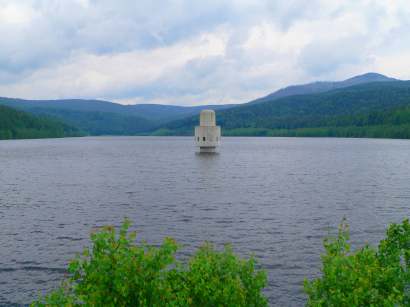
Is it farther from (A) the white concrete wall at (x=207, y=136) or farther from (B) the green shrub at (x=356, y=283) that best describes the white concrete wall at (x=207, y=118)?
(B) the green shrub at (x=356, y=283)

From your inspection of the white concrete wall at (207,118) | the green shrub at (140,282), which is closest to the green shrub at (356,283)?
the green shrub at (140,282)

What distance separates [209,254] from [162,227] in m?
24.8

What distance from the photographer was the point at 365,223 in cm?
4231

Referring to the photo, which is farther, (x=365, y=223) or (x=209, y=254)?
(x=365, y=223)

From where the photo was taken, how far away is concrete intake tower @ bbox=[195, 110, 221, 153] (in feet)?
439

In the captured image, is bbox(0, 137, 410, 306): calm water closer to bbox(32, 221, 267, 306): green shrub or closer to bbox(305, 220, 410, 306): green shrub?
bbox(305, 220, 410, 306): green shrub

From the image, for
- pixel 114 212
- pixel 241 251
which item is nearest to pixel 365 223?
pixel 241 251

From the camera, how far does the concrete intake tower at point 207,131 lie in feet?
439

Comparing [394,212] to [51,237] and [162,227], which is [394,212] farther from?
[51,237]

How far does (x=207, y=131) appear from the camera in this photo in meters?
138

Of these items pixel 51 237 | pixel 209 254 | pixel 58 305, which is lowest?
pixel 51 237

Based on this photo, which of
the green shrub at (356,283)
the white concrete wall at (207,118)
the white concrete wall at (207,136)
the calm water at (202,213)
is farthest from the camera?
the white concrete wall at (207,136)

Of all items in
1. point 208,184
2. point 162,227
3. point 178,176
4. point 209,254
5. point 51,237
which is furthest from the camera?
point 178,176

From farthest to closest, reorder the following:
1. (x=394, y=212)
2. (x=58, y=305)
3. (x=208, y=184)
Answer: (x=208, y=184) → (x=394, y=212) → (x=58, y=305)
